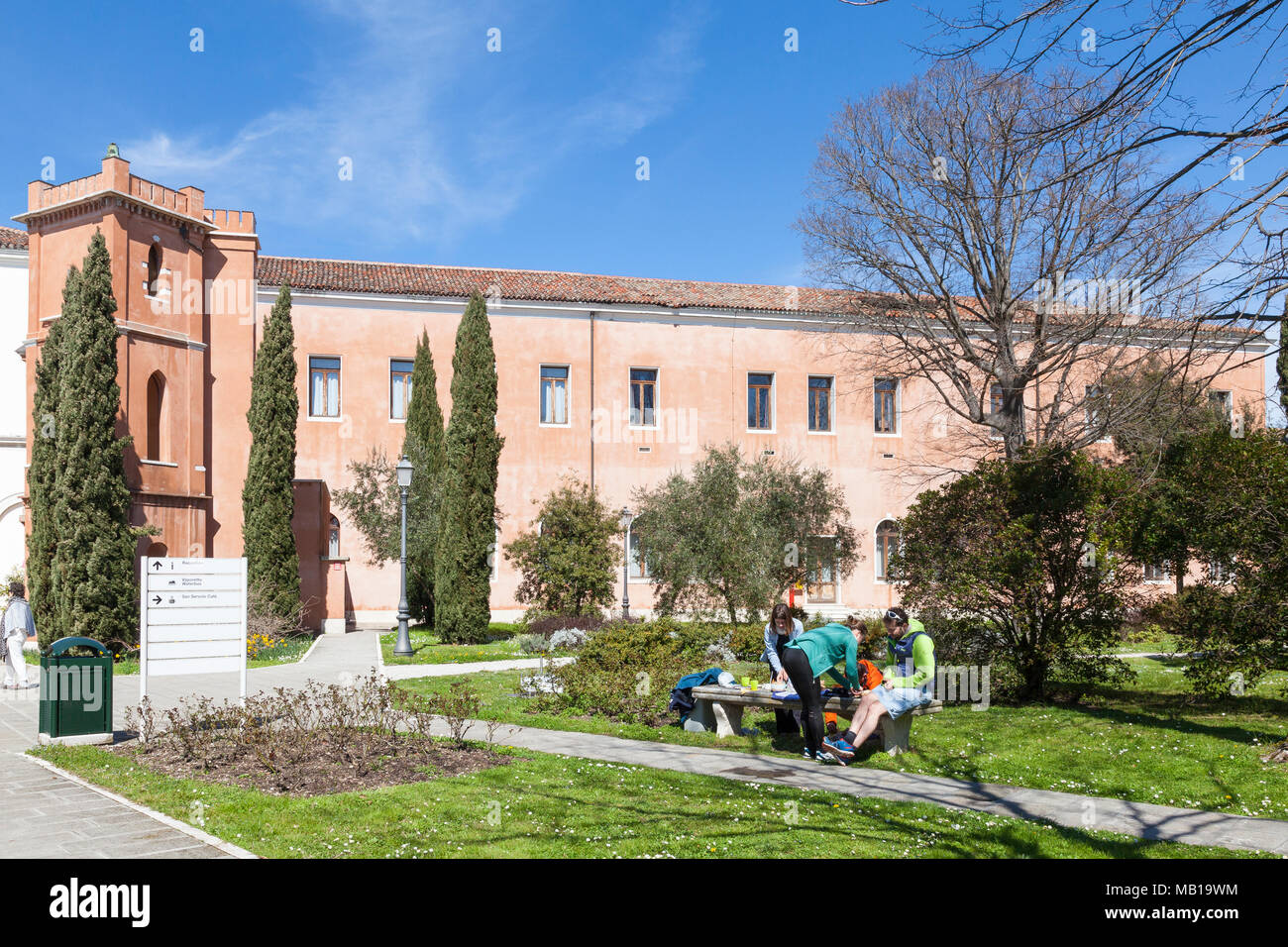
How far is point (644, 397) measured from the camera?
32.1m

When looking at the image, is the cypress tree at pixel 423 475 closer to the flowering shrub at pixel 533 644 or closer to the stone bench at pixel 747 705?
the flowering shrub at pixel 533 644

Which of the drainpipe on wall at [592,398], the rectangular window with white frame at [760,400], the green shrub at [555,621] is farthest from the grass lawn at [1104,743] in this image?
the rectangular window with white frame at [760,400]

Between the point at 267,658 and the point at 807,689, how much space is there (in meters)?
13.8

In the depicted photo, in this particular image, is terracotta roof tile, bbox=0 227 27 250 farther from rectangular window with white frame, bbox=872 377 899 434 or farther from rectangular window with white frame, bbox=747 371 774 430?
rectangular window with white frame, bbox=872 377 899 434

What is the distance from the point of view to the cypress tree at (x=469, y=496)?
75.4ft

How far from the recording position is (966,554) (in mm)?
12406

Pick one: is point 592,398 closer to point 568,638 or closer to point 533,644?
point 533,644

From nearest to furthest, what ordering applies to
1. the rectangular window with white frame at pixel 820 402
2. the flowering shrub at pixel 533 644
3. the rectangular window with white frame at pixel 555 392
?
the flowering shrub at pixel 533 644
the rectangular window with white frame at pixel 555 392
the rectangular window with white frame at pixel 820 402

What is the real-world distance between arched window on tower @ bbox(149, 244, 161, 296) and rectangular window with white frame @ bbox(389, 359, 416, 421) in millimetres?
7536

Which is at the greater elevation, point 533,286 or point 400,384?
point 533,286

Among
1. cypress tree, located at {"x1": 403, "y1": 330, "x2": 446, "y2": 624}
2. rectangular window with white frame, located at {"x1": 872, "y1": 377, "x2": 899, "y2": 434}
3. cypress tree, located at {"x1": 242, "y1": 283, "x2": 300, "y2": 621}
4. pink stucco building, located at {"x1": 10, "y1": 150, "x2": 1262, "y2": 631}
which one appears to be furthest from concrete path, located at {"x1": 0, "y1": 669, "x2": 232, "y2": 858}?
rectangular window with white frame, located at {"x1": 872, "y1": 377, "x2": 899, "y2": 434}

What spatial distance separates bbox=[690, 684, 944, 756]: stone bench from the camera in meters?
9.26

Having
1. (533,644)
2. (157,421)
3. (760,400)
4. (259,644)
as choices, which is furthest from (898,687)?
(760,400)

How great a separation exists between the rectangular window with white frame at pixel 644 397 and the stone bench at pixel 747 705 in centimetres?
2166
